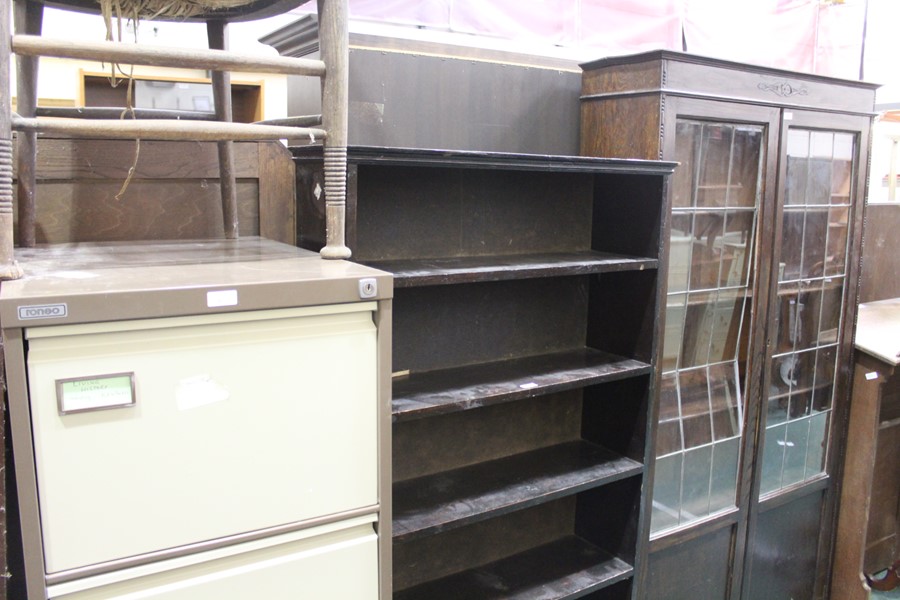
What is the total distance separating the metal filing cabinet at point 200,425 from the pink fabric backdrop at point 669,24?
165cm

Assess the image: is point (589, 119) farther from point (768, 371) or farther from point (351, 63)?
point (768, 371)

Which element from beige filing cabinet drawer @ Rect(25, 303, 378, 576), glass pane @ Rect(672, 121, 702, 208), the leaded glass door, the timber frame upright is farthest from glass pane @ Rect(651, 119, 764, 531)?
beige filing cabinet drawer @ Rect(25, 303, 378, 576)

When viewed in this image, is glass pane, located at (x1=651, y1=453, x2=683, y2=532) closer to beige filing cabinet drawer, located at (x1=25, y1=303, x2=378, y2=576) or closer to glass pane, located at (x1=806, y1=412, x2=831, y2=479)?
glass pane, located at (x1=806, y1=412, x2=831, y2=479)

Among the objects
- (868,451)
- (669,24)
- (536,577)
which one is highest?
(669,24)

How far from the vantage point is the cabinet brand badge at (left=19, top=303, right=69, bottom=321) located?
85cm

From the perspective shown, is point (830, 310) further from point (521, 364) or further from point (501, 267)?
point (501, 267)

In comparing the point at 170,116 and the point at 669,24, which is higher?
the point at 669,24

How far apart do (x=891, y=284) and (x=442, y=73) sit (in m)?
2.46

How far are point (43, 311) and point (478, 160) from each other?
912mm

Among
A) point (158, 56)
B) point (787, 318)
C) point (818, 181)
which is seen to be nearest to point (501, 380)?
point (158, 56)

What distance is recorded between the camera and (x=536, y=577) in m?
1.96

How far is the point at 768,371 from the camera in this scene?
235cm

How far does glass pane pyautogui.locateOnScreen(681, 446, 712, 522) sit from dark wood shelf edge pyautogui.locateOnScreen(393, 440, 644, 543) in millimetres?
382

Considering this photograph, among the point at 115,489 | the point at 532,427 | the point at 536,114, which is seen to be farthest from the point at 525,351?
the point at 115,489
